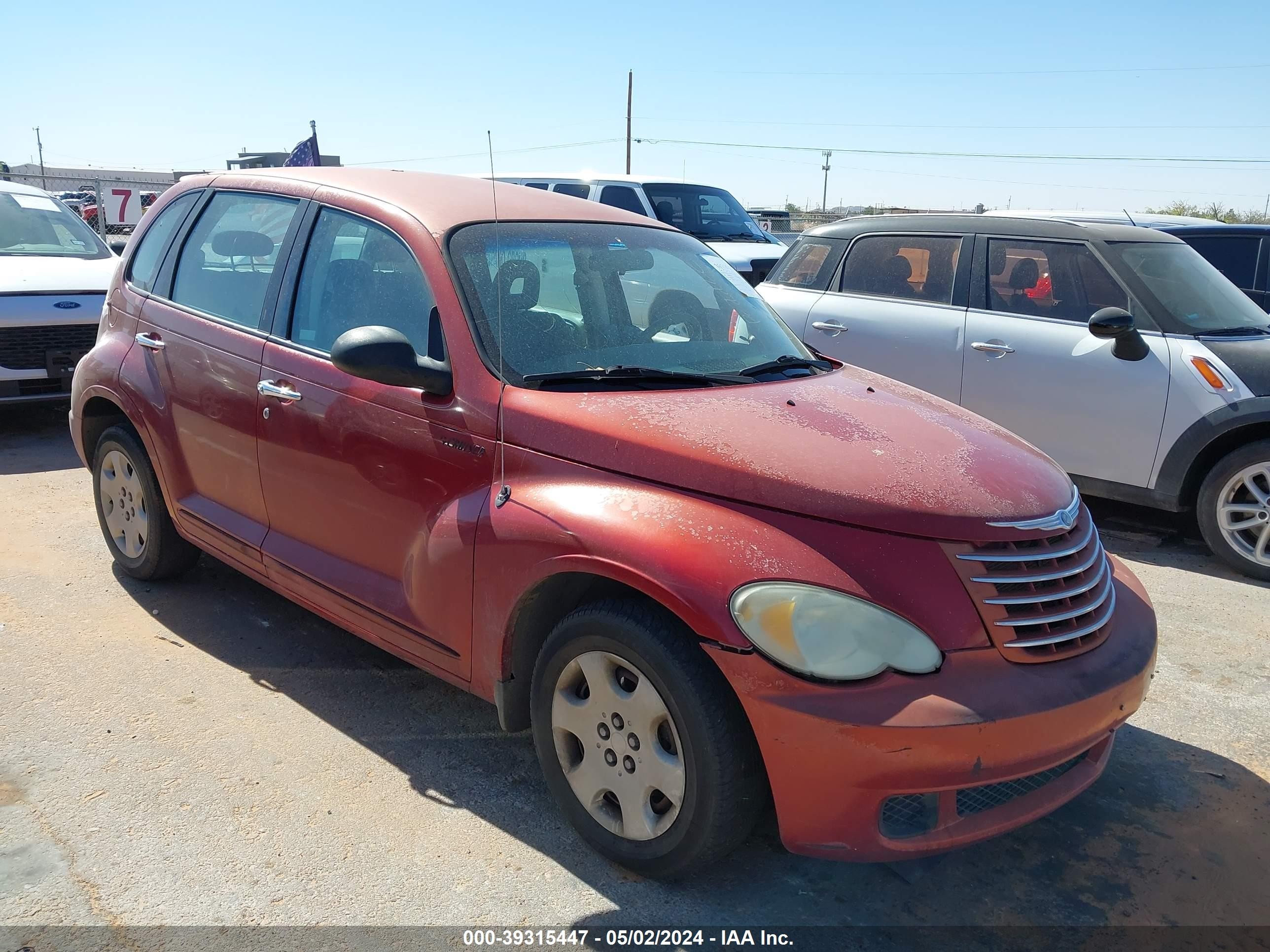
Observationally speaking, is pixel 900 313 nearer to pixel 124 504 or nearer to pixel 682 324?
pixel 682 324

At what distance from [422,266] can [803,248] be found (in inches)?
184

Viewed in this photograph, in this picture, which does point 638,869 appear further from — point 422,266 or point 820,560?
point 422,266

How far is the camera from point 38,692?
3.71m

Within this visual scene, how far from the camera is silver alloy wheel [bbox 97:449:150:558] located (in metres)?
4.56

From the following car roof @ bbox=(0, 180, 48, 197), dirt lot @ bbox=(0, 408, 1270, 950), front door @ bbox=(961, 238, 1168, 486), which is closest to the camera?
dirt lot @ bbox=(0, 408, 1270, 950)

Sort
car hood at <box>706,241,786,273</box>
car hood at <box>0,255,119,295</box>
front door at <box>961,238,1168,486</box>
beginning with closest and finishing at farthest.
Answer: front door at <box>961,238,1168,486</box> → car hood at <box>0,255,119,295</box> → car hood at <box>706,241,786,273</box>

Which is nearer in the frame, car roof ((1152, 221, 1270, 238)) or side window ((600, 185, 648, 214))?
car roof ((1152, 221, 1270, 238))

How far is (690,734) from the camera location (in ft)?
8.01

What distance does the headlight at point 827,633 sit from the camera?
2.34 m

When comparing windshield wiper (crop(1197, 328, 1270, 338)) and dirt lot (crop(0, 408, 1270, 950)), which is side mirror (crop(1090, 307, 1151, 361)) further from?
dirt lot (crop(0, 408, 1270, 950))

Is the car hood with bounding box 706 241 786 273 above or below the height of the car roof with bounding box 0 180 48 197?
below

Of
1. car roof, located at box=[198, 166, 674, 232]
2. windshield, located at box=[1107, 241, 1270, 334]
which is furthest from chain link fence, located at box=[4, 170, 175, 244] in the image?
windshield, located at box=[1107, 241, 1270, 334]

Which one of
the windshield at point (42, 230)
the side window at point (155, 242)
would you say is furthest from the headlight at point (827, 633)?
the windshield at point (42, 230)

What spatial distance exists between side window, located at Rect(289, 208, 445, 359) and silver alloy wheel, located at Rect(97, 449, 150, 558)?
151cm
